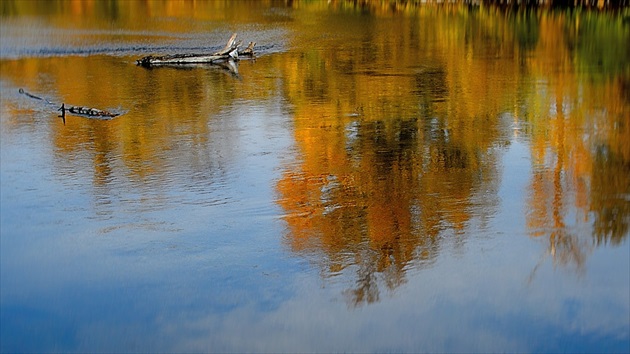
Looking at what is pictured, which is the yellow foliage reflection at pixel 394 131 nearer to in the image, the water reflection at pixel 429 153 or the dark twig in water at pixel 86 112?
the water reflection at pixel 429 153

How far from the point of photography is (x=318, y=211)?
1485 cm

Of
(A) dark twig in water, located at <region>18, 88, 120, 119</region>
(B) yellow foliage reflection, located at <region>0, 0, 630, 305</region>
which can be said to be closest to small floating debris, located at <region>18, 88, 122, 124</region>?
(A) dark twig in water, located at <region>18, 88, 120, 119</region>

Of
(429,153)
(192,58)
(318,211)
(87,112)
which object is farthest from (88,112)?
(318,211)

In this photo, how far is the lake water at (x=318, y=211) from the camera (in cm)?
1105

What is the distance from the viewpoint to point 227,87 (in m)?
28.0

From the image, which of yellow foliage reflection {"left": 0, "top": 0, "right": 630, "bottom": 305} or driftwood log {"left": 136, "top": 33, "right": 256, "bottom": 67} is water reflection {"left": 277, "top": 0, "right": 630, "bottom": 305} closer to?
yellow foliage reflection {"left": 0, "top": 0, "right": 630, "bottom": 305}

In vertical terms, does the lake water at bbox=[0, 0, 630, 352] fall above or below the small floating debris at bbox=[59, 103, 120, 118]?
below

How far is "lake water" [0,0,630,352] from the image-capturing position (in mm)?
11055

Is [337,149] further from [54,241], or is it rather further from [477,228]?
[54,241]

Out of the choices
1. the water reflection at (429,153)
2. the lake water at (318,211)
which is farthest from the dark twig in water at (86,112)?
the water reflection at (429,153)

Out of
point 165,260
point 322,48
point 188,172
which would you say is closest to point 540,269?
point 165,260

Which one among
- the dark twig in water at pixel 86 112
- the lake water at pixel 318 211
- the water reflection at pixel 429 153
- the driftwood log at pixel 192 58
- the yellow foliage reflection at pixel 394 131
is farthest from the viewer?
the driftwood log at pixel 192 58

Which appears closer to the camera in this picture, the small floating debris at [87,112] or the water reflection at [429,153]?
the water reflection at [429,153]

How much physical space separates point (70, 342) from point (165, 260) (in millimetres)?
2422
